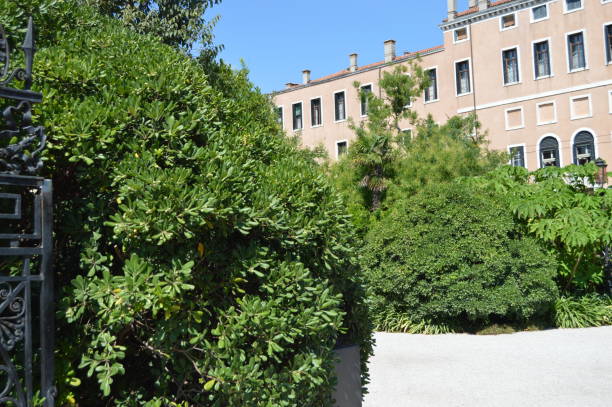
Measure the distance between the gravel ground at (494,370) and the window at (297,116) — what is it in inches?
1395

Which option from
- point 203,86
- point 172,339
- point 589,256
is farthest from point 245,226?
point 589,256

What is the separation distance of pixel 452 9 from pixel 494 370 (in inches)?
1298

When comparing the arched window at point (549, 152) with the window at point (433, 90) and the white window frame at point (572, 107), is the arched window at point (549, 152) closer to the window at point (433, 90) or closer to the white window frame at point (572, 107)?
the white window frame at point (572, 107)

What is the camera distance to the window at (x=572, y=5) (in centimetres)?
3094

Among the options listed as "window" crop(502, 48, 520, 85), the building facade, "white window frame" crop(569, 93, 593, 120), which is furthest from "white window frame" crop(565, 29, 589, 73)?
"window" crop(502, 48, 520, 85)

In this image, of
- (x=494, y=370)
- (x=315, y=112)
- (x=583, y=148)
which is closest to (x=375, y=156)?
(x=494, y=370)

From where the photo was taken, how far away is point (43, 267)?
7.00 feet

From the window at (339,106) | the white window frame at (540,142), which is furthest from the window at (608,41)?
the window at (339,106)

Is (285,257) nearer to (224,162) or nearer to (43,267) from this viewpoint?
(224,162)

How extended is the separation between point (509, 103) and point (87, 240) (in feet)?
110

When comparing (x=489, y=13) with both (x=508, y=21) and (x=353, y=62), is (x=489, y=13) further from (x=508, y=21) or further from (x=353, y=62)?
(x=353, y=62)

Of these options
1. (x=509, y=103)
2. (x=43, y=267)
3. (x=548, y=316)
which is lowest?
(x=548, y=316)

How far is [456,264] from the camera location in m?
9.57

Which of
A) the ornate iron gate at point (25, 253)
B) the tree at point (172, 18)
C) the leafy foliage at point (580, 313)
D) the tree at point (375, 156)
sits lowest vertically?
the leafy foliage at point (580, 313)
